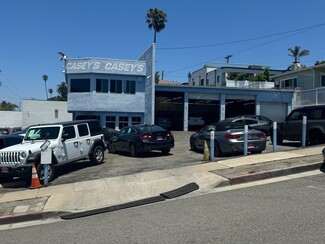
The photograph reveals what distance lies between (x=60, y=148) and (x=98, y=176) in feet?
6.15

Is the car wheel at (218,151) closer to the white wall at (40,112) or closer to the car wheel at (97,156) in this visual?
the car wheel at (97,156)

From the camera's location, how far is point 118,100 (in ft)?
99.7

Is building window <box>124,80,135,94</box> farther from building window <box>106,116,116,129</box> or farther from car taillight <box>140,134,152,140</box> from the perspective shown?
car taillight <box>140,134,152,140</box>

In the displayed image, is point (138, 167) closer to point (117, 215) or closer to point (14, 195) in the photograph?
point (14, 195)

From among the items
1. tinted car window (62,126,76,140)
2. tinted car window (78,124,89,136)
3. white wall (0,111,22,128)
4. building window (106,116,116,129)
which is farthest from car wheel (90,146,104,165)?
white wall (0,111,22,128)

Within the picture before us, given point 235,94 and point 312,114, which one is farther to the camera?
point 235,94

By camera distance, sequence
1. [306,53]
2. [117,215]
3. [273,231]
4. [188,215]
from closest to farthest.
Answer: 1. [273,231]
2. [188,215]
3. [117,215]
4. [306,53]

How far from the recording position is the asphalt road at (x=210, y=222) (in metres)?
5.57

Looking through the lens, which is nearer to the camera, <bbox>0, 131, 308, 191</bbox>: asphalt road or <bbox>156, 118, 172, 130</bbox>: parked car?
<bbox>0, 131, 308, 191</bbox>: asphalt road

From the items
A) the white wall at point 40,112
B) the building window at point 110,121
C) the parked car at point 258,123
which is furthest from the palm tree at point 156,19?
the parked car at point 258,123

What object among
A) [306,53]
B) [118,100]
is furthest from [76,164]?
[306,53]

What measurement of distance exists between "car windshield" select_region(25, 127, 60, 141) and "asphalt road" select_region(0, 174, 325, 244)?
613cm

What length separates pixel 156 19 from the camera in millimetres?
58219

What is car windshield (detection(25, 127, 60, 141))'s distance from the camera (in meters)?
13.1
